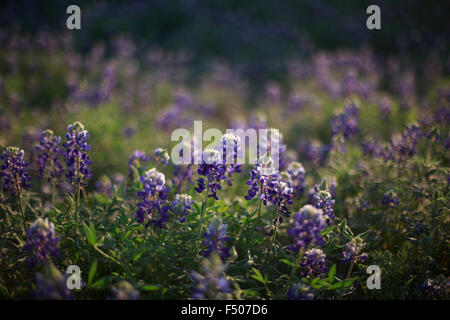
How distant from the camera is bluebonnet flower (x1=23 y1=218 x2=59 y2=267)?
2.31m

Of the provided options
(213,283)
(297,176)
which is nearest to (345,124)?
(297,176)

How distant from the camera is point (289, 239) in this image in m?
3.44

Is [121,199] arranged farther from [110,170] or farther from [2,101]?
[2,101]

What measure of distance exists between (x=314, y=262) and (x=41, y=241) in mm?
2114

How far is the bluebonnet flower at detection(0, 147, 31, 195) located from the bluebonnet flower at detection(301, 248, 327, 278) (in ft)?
8.47

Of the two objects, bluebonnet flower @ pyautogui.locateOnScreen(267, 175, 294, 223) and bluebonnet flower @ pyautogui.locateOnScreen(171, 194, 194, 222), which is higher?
bluebonnet flower @ pyautogui.locateOnScreen(267, 175, 294, 223)

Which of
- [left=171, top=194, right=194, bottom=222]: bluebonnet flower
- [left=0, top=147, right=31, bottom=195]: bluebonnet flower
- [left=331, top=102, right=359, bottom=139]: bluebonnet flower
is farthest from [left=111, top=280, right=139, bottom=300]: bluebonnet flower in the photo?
[left=331, top=102, right=359, bottom=139]: bluebonnet flower

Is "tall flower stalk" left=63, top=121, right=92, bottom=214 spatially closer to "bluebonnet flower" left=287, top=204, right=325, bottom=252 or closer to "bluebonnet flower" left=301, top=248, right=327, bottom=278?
"bluebonnet flower" left=287, top=204, right=325, bottom=252

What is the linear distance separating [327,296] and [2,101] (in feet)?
22.2

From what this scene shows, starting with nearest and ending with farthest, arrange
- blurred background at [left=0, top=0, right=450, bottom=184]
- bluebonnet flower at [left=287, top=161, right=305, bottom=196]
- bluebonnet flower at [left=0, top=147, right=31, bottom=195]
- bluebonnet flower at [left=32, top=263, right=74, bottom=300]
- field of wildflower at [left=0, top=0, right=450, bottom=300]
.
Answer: bluebonnet flower at [left=32, top=263, right=74, bottom=300] < field of wildflower at [left=0, top=0, right=450, bottom=300] < bluebonnet flower at [left=0, top=147, right=31, bottom=195] < bluebonnet flower at [left=287, top=161, right=305, bottom=196] < blurred background at [left=0, top=0, right=450, bottom=184]

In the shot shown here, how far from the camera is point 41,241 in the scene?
2330 millimetres

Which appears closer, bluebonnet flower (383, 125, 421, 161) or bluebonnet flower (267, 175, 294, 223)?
bluebonnet flower (267, 175, 294, 223)

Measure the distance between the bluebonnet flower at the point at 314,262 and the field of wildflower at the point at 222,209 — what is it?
12mm
